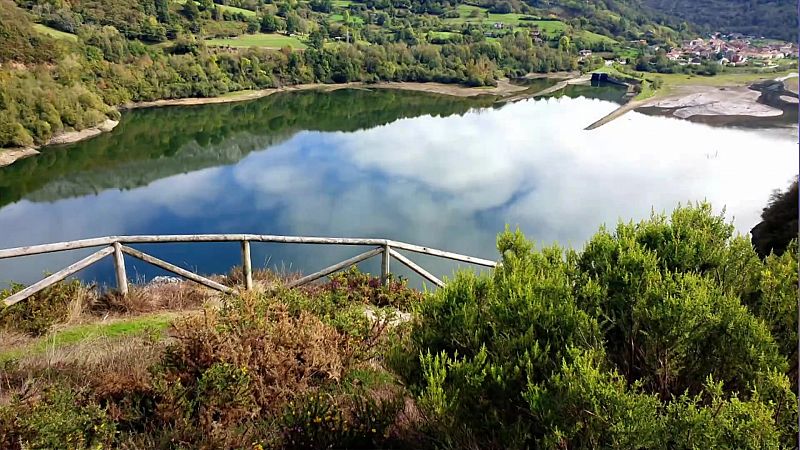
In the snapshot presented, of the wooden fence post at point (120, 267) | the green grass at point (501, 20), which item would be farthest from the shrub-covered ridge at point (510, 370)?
the green grass at point (501, 20)

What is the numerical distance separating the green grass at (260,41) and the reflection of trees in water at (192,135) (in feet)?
28.7

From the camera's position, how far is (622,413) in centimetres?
240

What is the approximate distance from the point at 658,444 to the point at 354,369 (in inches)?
84.0

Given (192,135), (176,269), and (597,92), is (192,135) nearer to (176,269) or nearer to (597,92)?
→ (176,269)

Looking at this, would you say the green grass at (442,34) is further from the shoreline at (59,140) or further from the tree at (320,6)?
the shoreline at (59,140)

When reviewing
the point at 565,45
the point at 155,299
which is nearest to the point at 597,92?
the point at 565,45

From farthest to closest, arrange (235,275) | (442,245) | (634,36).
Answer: (634,36) → (442,245) → (235,275)

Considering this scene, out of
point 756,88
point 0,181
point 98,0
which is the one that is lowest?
point 0,181

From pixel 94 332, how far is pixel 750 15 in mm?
7032

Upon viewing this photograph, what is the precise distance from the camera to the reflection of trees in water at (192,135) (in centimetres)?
2619

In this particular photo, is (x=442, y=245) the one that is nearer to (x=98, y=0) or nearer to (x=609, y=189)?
(x=609, y=189)

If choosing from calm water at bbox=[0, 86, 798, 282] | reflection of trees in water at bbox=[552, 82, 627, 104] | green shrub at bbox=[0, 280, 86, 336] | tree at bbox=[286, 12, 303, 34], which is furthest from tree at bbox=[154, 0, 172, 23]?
green shrub at bbox=[0, 280, 86, 336]

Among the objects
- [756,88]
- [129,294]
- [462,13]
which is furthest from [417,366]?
[462,13]

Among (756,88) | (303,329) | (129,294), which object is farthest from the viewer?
(756,88)
